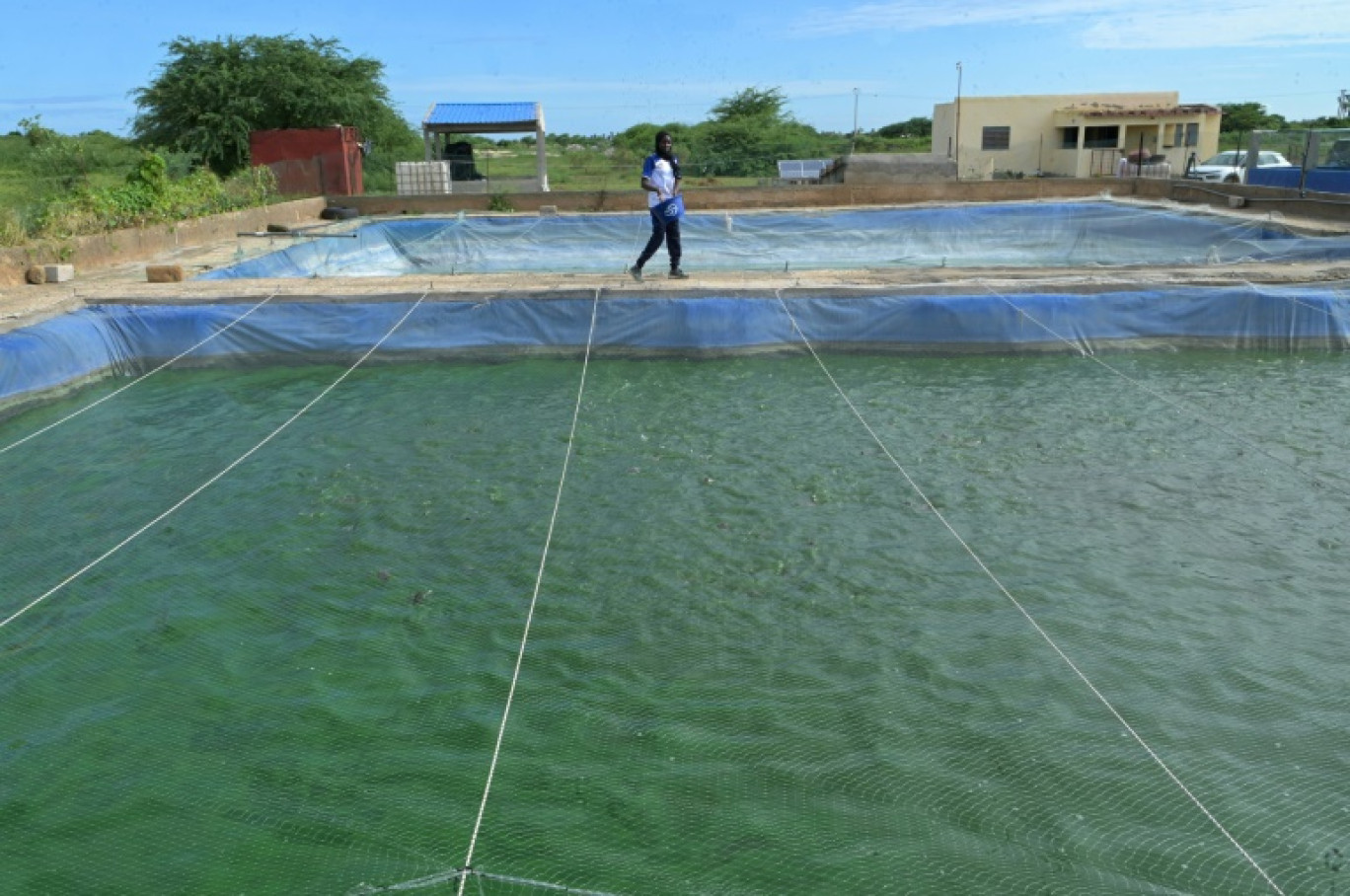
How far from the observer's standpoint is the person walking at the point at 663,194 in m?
9.26

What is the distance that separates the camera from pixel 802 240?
1488 centimetres

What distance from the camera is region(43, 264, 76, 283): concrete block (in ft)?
34.0

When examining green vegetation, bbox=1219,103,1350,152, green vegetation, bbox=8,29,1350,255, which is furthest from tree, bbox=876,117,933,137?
green vegetation, bbox=8,29,1350,255

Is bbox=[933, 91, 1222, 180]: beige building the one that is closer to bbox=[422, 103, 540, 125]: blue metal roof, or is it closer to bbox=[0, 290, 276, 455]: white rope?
bbox=[422, 103, 540, 125]: blue metal roof

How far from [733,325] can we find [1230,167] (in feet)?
59.7

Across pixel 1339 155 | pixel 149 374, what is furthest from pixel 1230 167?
pixel 149 374

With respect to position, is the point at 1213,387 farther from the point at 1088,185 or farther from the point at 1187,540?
the point at 1088,185

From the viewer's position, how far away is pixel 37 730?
3.74 metres

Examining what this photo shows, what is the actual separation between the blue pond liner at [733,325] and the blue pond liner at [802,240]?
440 cm

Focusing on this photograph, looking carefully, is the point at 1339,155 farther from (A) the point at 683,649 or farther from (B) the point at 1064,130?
(B) the point at 1064,130

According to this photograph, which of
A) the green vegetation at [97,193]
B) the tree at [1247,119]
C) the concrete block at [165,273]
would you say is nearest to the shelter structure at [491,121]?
the green vegetation at [97,193]

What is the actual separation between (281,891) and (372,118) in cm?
2604

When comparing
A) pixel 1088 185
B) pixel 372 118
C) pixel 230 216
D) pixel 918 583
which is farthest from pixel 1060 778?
pixel 372 118

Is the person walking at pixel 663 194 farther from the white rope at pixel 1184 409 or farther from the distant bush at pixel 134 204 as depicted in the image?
the distant bush at pixel 134 204
